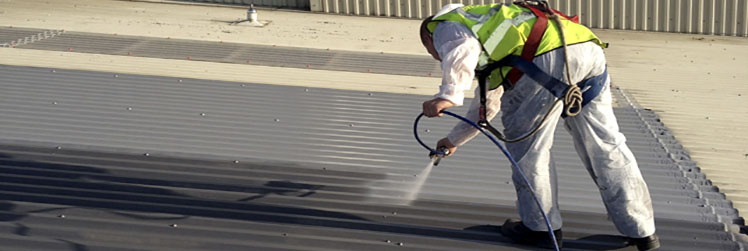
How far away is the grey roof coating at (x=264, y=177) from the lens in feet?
13.4

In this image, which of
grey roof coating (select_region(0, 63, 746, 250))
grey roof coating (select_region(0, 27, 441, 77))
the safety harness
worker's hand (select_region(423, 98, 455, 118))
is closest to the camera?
worker's hand (select_region(423, 98, 455, 118))

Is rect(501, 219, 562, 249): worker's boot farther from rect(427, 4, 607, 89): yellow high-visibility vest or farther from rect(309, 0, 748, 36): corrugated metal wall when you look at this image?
rect(309, 0, 748, 36): corrugated metal wall

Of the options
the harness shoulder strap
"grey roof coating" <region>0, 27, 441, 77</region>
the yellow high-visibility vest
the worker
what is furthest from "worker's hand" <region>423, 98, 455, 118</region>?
"grey roof coating" <region>0, 27, 441, 77</region>

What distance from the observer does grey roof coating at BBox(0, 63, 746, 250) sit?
4.09 meters

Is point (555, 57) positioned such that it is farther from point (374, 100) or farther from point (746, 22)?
point (746, 22)

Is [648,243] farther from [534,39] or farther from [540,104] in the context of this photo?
[534,39]

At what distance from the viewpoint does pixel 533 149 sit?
3873 millimetres

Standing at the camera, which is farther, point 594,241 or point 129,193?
point 129,193

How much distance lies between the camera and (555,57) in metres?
3.74

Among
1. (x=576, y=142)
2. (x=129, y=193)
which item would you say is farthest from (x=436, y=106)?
(x=129, y=193)

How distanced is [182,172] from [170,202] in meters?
0.47

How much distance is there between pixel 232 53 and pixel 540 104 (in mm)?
5168

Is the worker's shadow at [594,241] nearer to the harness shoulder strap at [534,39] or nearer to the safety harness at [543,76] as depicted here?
the safety harness at [543,76]

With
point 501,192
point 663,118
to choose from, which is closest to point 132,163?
point 501,192
